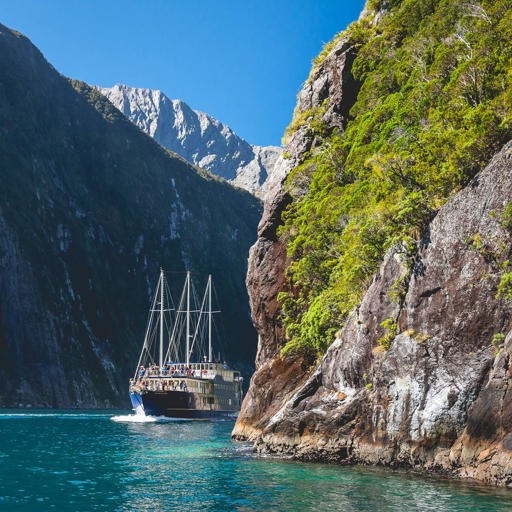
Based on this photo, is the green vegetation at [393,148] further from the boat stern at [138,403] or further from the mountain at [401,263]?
the boat stern at [138,403]

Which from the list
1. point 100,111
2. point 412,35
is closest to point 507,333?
point 412,35

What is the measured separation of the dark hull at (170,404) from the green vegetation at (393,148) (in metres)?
34.5

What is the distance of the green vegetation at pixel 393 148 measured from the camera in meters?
26.7

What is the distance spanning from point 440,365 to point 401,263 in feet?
16.4

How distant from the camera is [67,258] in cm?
13788

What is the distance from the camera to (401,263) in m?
26.6

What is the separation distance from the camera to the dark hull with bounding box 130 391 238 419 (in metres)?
71.4

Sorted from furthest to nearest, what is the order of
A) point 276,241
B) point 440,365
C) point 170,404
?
point 170,404 → point 276,241 → point 440,365

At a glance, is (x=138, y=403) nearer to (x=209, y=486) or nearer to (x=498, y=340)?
(x=209, y=486)

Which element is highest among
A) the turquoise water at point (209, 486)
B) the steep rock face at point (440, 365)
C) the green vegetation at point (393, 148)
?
the green vegetation at point (393, 148)

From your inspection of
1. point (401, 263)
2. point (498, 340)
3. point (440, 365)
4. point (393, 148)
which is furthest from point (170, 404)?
point (498, 340)

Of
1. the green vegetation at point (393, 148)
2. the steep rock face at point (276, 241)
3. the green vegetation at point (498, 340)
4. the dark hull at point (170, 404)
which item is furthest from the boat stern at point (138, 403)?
the green vegetation at point (498, 340)

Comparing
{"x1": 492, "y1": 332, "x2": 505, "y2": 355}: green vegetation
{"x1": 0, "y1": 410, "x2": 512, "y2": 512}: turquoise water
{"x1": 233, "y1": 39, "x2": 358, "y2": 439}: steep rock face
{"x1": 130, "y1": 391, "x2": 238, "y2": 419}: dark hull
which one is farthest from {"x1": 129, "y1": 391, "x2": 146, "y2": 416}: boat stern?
{"x1": 492, "y1": 332, "x2": 505, "y2": 355}: green vegetation

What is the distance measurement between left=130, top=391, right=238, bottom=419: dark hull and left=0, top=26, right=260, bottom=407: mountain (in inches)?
1597
